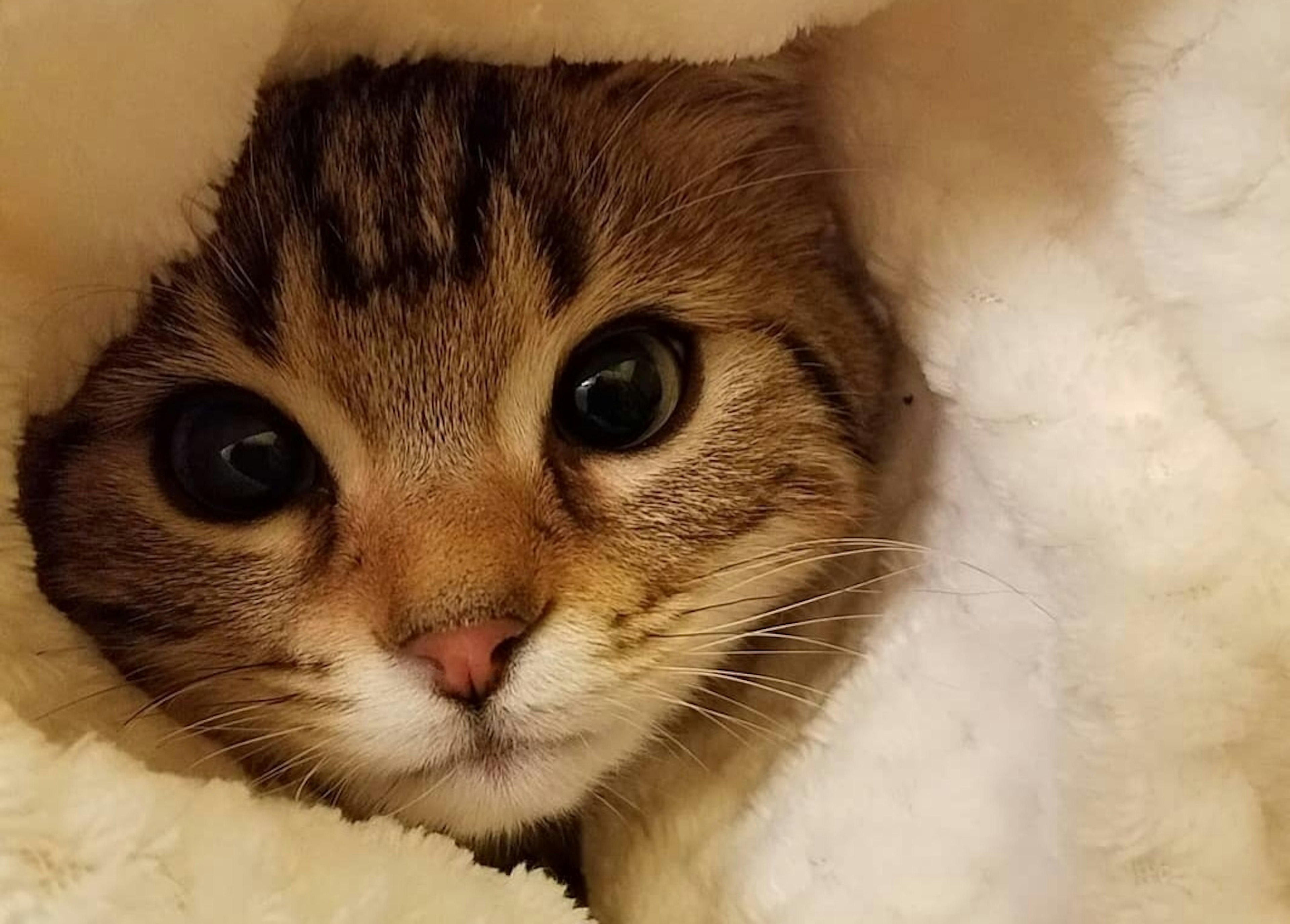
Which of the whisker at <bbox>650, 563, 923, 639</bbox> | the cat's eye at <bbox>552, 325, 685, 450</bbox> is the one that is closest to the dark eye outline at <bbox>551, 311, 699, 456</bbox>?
the cat's eye at <bbox>552, 325, 685, 450</bbox>

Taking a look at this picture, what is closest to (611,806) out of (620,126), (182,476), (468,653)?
(468,653)

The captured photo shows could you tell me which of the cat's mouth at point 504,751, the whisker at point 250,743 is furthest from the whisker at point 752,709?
the whisker at point 250,743

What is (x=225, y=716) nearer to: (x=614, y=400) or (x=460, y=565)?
(x=460, y=565)

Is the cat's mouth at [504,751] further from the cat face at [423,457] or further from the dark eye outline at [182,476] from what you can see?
the dark eye outline at [182,476]

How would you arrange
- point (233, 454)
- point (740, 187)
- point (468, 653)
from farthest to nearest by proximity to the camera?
point (740, 187) < point (233, 454) < point (468, 653)

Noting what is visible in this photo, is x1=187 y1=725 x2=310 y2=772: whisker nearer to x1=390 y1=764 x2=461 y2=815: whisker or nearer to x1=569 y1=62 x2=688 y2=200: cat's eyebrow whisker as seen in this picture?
x1=390 y1=764 x2=461 y2=815: whisker

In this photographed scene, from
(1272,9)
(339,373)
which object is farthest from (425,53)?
(1272,9)
